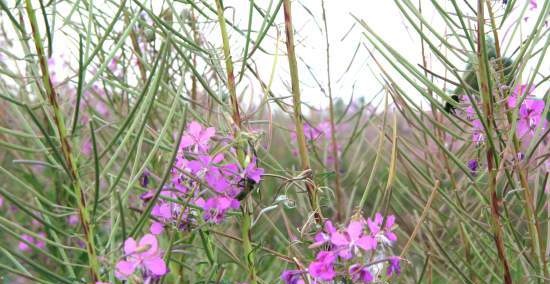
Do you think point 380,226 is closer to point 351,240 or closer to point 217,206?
point 351,240

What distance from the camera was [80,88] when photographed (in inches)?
33.3

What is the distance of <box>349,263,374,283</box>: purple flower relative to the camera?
974 millimetres

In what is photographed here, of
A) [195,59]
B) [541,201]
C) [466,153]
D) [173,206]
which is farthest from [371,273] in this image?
[195,59]

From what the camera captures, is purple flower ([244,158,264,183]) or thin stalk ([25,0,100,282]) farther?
purple flower ([244,158,264,183])

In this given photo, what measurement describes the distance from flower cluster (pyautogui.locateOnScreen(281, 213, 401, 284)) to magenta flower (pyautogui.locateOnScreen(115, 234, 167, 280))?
22 cm

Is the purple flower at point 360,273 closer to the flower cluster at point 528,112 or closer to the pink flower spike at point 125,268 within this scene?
the pink flower spike at point 125,268

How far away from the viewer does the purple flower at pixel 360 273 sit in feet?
3.20

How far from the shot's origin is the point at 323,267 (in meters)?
0.97

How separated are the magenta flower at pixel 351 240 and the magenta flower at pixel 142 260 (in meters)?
0.25

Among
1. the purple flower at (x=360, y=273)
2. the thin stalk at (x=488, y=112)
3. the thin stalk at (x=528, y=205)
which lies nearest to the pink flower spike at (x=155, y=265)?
the purple flower at (x=360, y=273)

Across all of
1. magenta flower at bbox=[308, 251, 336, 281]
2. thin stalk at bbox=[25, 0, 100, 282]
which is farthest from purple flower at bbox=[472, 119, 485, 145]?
thin stalk at bbox=[25, 0, 100, 282]

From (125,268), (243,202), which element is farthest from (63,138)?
(243,202)

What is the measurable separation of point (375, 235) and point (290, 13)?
1.46 ft

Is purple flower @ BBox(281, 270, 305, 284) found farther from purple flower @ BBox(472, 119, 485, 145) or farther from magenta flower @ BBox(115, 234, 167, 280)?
purple flower @ BBox(472, 119, 485, 145)
